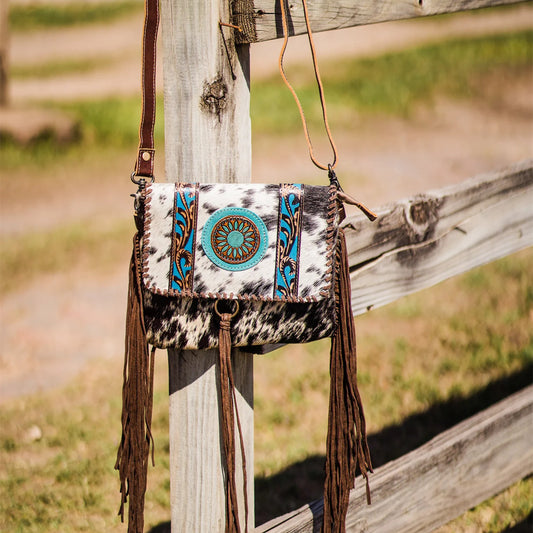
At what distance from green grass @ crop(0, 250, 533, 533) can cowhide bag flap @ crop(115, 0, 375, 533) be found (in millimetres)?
1281

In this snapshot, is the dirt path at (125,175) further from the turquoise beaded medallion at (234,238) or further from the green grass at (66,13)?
the green grass at (66,13)

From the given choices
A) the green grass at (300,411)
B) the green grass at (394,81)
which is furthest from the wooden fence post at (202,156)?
the green grass at (394,81)

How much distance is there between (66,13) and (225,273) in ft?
65.1

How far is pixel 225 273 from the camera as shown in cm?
159

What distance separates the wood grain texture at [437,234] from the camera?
6.49 ft

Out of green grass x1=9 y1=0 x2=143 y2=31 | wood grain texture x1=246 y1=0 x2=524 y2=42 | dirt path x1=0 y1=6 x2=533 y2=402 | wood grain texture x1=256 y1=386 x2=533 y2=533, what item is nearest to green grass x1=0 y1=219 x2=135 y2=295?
dirt path x1=0 y1=6 x2=533 y2=402

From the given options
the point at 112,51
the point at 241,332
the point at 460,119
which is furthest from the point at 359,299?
the point at 112,51

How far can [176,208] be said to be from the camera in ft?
5.19

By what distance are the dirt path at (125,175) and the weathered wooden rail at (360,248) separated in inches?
93.9

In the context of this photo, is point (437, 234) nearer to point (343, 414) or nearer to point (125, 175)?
point (343, 414)

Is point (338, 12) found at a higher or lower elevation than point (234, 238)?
higher

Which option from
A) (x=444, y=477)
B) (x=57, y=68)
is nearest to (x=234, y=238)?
(x=444, y=477)

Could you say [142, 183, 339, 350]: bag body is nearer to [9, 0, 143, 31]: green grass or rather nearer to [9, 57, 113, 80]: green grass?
[9, 57, 113, 80]: green grass

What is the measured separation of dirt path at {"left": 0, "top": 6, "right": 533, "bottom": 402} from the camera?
443 cm
